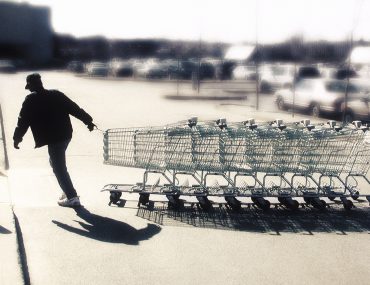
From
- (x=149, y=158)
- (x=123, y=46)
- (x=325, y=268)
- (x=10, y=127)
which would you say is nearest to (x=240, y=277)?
(x=325, y=268)

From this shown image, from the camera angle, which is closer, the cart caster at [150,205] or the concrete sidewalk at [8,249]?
the concrete sidewalk at [8,249]

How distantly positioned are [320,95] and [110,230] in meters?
14.3

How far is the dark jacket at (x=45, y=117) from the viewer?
692 centimetres

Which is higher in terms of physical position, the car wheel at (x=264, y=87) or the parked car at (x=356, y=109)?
the parked car at (x=356, y=109)

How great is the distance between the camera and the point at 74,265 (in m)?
5.24

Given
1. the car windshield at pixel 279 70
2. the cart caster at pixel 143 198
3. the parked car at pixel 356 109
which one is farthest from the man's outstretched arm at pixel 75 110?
the car windshield at pixel 279 70

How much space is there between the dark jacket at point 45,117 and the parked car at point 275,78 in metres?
24.8

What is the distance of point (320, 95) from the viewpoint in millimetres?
19125

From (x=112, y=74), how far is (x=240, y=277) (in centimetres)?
4684

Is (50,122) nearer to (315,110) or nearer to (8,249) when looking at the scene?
(8,249)

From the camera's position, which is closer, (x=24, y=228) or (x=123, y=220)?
(x=24, y=228)

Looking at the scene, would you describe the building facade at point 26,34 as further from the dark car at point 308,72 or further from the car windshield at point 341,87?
the car windshield at point 341,87

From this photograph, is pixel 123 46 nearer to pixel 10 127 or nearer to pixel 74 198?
pixel 10 127

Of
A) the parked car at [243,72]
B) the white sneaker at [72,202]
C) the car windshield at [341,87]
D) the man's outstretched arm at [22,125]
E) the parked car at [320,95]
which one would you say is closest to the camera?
the man's outstretched arm at [22,125]
